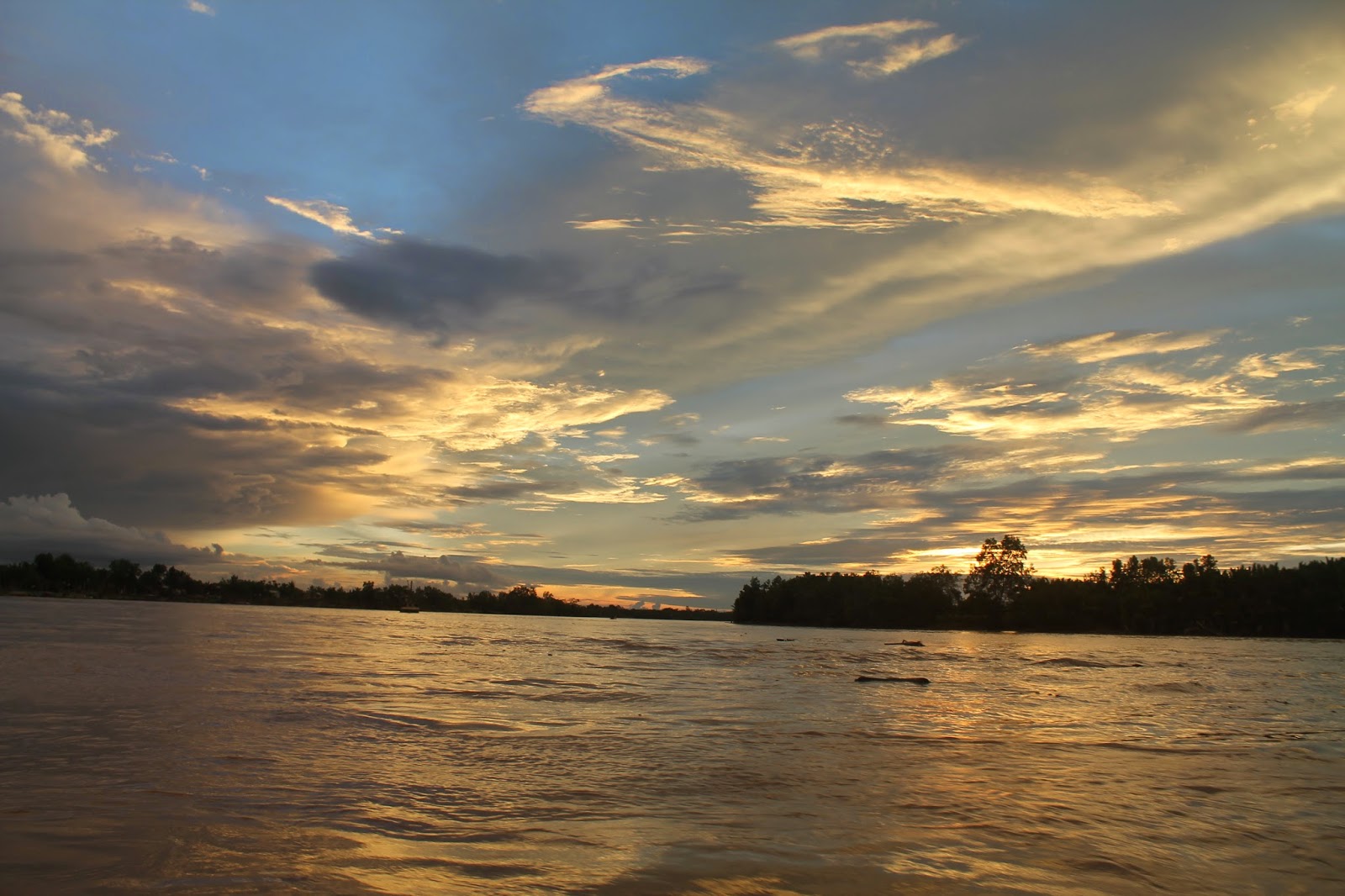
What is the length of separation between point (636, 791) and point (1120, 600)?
154 meters

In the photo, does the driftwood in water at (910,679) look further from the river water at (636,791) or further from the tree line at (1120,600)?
the tree line at (1120,600)

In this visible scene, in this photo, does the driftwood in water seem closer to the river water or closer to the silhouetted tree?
the river water

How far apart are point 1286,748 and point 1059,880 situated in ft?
40.5

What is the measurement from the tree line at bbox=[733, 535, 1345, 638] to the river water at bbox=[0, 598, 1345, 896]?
408 feet

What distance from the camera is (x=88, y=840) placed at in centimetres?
757

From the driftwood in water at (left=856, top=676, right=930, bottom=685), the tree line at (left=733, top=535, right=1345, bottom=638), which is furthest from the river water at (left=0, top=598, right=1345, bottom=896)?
the tree line at (left=733, top=535, right=1345, bottom=638)

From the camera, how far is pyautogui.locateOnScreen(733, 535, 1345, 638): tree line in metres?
Answer: 122

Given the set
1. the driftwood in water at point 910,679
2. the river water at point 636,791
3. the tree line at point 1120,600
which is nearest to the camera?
the river water at point 636,791

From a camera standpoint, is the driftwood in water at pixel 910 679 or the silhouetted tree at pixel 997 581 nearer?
the driftwood in water at pixel 910 679

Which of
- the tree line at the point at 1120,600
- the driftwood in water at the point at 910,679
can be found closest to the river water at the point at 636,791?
the driftwood in water at the point at 910,679

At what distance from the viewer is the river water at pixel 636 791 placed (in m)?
7.28

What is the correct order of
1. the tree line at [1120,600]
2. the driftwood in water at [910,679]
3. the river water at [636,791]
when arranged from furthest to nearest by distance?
the tree line at [1120,600]
the driftwood in water at [910,679]
the river water at [636,791]

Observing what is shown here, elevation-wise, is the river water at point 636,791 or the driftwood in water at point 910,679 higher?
the river water at point 636,791

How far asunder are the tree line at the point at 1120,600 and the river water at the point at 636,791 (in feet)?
408
